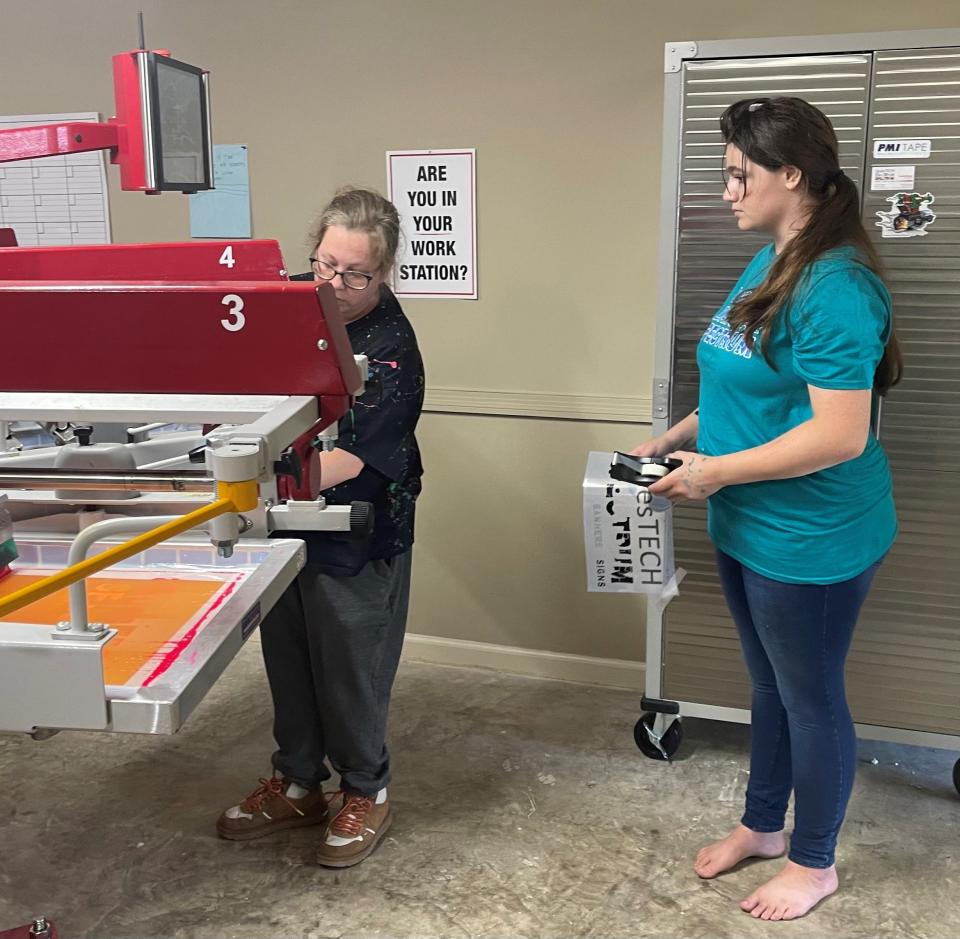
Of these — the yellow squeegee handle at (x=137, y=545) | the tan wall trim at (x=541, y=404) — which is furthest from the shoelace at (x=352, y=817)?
the yellow squeegee handle at (x=137, y=545)

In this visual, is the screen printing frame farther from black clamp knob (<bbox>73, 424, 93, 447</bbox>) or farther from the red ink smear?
black clamp knob (<bbox>73, 424, 93, 447</bbox>)

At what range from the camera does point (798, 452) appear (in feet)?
5.79

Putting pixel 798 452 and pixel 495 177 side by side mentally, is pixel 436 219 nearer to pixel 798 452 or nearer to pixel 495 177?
pixel 495 177

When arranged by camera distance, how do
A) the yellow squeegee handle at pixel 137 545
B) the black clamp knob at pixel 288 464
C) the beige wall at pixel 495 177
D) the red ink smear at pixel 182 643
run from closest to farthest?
the yellow squeegee handle at pixel 137 545 < the red ink smear at pixel 182 643 < the black clamp knob at pixel 288 464 < the beige wall at pixel 495 177

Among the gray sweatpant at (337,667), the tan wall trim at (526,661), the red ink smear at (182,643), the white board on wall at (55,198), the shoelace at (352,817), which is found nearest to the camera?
the red ink smear at (182,643)

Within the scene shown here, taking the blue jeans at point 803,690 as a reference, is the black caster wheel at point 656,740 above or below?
below

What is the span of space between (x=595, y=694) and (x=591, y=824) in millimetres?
708

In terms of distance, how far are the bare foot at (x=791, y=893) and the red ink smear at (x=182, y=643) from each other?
1289mm

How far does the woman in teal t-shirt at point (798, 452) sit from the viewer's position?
1741mm

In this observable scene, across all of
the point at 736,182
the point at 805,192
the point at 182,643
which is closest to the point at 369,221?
the point at 736,182

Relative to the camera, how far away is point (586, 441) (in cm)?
296

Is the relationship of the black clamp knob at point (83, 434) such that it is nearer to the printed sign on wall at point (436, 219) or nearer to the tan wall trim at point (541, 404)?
the printed sign on wall at point (436, 219)

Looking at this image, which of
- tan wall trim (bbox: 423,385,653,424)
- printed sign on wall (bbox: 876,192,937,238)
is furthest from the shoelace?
printed sign on wall (bbox: 876,192,937,238)

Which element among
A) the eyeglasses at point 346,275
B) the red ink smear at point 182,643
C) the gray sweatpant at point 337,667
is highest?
the eyeglasses at point 346,275
